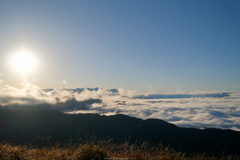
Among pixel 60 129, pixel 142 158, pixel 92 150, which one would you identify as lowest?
pixel 60 129

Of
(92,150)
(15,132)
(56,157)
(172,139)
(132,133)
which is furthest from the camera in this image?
(132,133)

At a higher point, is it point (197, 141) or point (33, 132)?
point (33, 132)

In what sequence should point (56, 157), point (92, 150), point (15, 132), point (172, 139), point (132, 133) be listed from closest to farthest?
point (92, 150) < point (56, 157) < point (15, 132) < point (172, 139) < point (132, 133)

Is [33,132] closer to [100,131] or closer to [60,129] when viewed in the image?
[60,129]

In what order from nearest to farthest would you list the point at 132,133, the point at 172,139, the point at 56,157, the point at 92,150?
the point at 92,150, the point at 56,157, the point at 172,139, the point at 132,133

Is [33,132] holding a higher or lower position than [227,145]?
higher

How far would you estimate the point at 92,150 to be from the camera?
7.17m

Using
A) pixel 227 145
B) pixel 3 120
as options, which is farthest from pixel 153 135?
pixel 3 120

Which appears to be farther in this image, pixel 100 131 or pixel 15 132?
pixel 100 131

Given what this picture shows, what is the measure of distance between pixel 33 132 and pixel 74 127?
152 feet

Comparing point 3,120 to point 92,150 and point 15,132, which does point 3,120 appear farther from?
point 92,150

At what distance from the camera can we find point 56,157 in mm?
7676

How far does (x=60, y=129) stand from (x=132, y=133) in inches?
3592

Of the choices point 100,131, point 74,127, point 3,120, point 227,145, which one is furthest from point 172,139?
point 3,120
